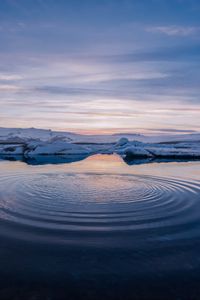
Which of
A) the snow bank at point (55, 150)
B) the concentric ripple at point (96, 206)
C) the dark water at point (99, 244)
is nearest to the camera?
the dark water at point (99, 244)

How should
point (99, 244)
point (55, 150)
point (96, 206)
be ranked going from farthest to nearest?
point (55, 150)
point (96, 206)
point (99, 244)

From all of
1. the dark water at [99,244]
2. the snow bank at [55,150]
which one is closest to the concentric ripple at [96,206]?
the dark water at [99,244]

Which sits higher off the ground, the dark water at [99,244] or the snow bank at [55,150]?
the snow bank at [55,150]

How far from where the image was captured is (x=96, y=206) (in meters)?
5.81

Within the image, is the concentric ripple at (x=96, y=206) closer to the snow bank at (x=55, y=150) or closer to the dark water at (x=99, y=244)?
the dark water at (x=99, y=244)

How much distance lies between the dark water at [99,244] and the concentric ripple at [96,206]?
0.6 inches

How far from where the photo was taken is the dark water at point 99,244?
9.60 feet

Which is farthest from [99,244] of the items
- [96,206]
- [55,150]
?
[55,150]

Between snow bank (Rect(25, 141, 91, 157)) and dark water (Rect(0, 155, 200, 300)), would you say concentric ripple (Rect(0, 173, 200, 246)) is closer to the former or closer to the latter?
dark water (Rect(0, 155, 200, 300))

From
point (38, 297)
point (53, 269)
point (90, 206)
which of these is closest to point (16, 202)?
point (90, 206)

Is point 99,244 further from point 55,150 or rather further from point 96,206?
point 55,150

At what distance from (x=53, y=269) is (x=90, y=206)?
2.57m

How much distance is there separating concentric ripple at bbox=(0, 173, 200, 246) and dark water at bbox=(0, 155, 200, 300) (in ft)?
0.05

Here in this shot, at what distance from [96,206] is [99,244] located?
186cm
